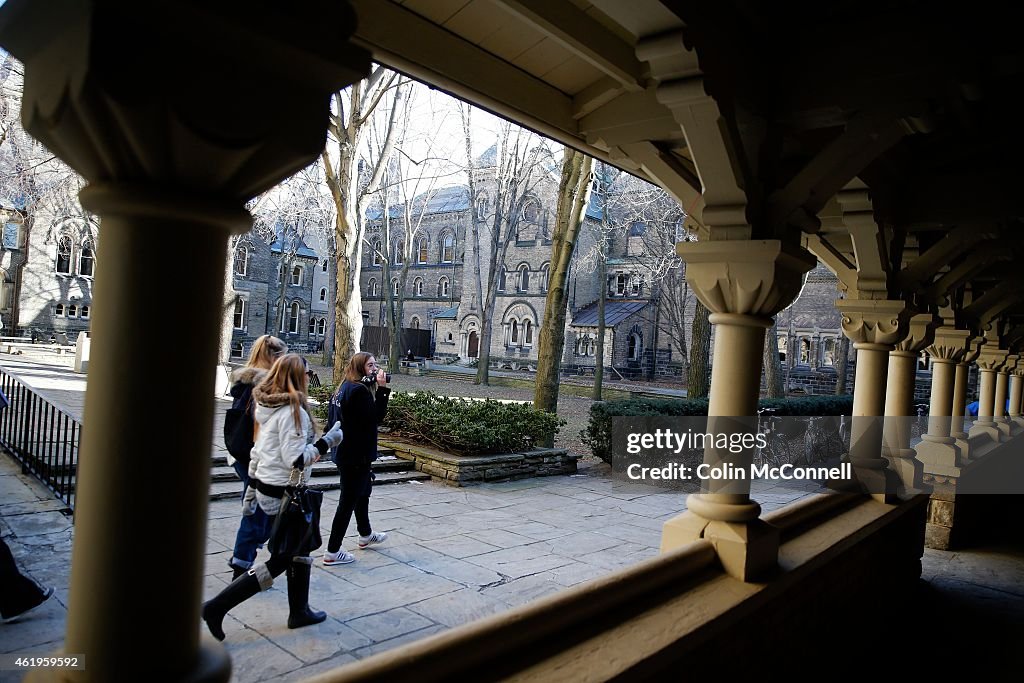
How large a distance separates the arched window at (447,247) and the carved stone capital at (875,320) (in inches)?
1452

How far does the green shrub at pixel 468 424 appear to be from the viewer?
8641mm

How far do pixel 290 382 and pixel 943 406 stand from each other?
25.7 feet

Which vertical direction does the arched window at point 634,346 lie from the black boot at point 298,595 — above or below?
above

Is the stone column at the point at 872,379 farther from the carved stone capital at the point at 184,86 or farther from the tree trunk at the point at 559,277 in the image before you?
the tree trunk at the point at 559,277

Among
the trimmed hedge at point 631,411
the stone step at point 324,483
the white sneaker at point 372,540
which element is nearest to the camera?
the white sneaker at point 372,540

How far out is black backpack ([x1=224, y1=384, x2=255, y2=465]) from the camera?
416cm

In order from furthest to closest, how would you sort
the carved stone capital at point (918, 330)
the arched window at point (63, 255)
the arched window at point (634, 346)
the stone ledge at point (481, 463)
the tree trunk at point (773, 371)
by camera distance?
the arched window at point (634, 346)
the arched window at point (63, 255)
the tree trunk at point (773, 371)
the stone ledge at point (481, 463)
the carved stone capital at point (918, 330)

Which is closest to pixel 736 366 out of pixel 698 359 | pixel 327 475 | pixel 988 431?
pixel 327 475

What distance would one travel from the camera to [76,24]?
992 mm

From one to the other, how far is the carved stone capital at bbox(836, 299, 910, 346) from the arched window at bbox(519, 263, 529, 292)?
105ft

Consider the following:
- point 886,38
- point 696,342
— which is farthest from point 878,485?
point 696,342

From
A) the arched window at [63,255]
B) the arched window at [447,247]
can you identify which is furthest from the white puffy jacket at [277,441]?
the arched window at [447,247]

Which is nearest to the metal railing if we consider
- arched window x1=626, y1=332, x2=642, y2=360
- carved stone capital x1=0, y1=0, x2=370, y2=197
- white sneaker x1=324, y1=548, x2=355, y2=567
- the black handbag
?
white sneaker x1=324, y1=548, x2=355, y2=567

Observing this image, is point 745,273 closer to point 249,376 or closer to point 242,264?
point 249,376
